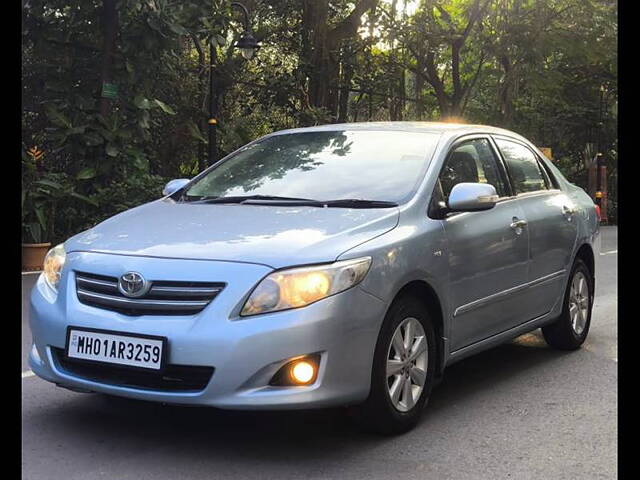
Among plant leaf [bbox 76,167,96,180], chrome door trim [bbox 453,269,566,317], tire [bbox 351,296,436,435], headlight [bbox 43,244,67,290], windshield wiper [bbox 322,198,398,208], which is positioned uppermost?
plant leaf [bbox 76,167,96,180]

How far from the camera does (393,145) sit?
5152 millimetres

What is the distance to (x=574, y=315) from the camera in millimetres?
6324

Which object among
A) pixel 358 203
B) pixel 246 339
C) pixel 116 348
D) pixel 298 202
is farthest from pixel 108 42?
pixel 246 339

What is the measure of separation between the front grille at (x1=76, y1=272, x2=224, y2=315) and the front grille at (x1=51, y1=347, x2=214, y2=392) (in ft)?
0.81

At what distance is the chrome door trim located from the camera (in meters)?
4.72

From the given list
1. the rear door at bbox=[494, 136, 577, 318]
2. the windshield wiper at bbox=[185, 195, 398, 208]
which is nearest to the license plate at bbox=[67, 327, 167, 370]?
the windshield wiper at bbox=[185, 195, 398, 208]

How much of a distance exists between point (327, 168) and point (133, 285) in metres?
1.58

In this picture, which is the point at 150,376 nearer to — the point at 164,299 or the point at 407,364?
the point at 164,299

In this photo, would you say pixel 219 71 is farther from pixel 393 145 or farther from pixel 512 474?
pixel 512 474

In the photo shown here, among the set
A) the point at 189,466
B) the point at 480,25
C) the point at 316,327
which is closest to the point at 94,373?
the point at 189,466

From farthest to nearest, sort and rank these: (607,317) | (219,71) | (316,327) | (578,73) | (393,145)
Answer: (578,73) → (219,71) → (607,317) → (393,145) → (316,327)

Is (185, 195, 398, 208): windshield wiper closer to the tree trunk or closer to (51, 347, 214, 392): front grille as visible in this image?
(51, 347, 214, 392): front grille

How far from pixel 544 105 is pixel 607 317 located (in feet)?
70.5

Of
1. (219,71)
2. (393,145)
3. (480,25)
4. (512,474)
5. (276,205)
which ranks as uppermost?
(480,25)
